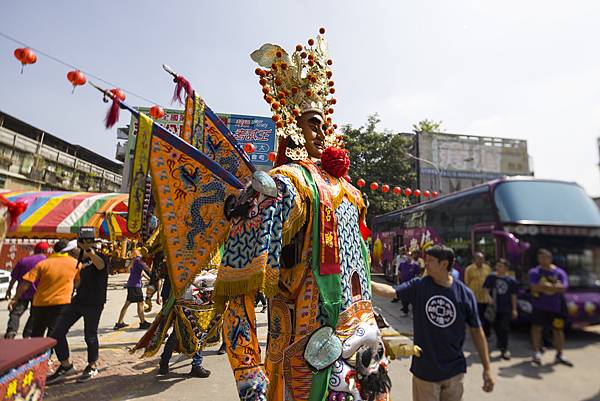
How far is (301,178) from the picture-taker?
1611 mm

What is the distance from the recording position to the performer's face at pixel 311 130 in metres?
1.85

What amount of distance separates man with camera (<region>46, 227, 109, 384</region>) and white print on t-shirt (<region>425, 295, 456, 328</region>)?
4140 millimetres

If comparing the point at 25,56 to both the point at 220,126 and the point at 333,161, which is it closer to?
the point at 220,126

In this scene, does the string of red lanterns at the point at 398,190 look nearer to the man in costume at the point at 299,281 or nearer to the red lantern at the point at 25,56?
the man in costume at the point at 299,281

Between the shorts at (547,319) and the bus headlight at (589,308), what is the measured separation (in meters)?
0.05

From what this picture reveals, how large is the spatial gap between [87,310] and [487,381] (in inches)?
183

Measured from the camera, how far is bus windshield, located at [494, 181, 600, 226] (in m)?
0.76

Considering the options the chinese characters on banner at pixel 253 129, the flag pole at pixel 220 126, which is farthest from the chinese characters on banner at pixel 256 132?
the flag pole at pixel 220 126

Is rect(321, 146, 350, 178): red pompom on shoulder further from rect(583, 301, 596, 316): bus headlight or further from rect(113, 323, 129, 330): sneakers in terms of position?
rect(113, 323, 129, 330): sneakers

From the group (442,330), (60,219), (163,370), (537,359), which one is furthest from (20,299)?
(60,219)

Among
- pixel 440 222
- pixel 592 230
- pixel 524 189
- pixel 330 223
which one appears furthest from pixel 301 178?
pixel 592 230

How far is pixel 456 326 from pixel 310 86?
1351 millimetres

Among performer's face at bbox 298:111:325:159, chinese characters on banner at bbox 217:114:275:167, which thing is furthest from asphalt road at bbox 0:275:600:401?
chinese characters on banner at bbox 217:114:275:167

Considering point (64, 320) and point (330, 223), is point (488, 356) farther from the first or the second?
point (64, 320)
